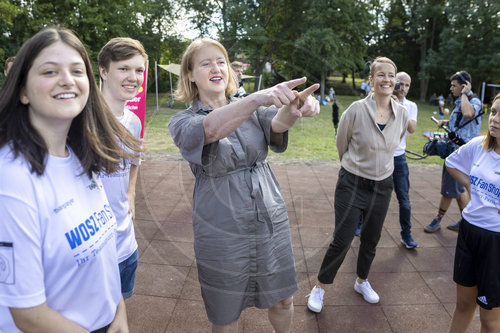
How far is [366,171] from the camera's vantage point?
110 inches

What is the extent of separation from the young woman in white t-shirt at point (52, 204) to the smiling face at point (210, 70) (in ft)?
2.13

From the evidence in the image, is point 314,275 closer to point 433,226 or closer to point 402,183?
point 402,183

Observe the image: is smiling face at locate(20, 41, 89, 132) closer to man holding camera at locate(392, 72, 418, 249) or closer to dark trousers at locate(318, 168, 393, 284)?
dark trousers at locate(318, 168, 393, 284)

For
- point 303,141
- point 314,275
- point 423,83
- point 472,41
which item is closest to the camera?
point 314,275

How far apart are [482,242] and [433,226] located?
2602 millimetres

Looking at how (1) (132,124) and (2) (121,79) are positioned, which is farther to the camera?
(1) (132,124)

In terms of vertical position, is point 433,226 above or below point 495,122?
below

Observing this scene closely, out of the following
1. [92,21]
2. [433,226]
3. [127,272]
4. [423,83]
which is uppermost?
[92,21]

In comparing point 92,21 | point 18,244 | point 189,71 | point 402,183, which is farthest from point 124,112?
point 92,21

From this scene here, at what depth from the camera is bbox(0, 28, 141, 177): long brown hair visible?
42.8 inches

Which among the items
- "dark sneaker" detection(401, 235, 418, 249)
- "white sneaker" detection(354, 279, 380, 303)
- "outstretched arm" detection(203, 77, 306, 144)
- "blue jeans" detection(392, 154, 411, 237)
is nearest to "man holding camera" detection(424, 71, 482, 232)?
"dark sneaker" detection(401, 235, 418, 249)

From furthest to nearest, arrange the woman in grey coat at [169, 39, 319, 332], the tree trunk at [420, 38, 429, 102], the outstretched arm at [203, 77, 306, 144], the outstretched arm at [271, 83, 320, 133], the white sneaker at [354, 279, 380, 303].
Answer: the tree trunk at [420, 38, 429, 102] < the white sneaker at [354, 279, 380, 303] < the woman in grey coat at [169, 39, 319, 332] < the outstretched arm at [271, 83, 320, 133] < the outstretched arm at [203, 77, 306, 144]

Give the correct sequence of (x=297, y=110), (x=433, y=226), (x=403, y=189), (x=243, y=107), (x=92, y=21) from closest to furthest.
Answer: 1. (x=243, y=107)
2. (x=297, y=110)
3. (x=403, y=189)
4. (x=433, y=226)
5. (x=92, y=21)

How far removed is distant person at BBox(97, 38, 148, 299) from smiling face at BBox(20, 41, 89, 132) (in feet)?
2.92
